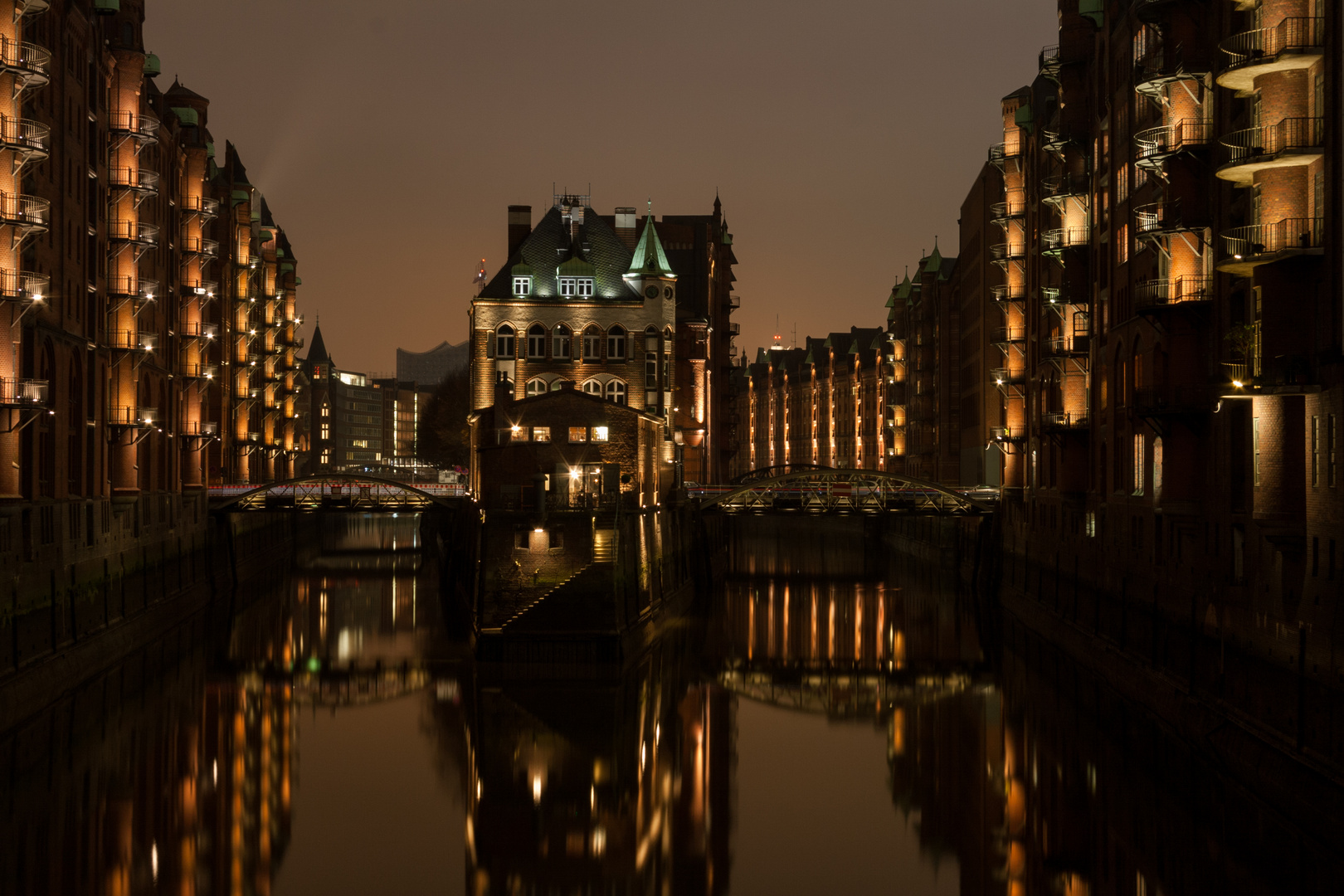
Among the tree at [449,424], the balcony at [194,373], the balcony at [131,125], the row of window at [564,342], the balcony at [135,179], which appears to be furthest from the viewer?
the tree at [449,424]

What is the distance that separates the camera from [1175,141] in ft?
117

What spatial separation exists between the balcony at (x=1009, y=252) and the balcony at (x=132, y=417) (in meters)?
36.3

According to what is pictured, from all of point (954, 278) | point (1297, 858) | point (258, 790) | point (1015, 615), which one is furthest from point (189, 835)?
point (954, 278)

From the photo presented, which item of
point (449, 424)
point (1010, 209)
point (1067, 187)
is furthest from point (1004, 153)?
point (449, 424)

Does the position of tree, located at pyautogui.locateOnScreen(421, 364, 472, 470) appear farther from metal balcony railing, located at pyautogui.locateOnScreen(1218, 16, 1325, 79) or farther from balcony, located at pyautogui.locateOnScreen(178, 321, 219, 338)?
metal balcony railing, located at pyautogui.locateOnScreen(1218, 16, 1325, 79)

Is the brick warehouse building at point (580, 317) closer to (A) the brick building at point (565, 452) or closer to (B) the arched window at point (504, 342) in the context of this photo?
(B) the arched window at point (504, 342)

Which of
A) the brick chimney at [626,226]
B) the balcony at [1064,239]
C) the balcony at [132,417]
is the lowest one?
the balcony at [132,417]

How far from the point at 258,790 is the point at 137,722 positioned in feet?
20.6

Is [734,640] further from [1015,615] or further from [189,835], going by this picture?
[189,835]

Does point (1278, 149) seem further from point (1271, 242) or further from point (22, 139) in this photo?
point (22, 139)

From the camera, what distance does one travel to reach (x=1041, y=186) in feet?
185

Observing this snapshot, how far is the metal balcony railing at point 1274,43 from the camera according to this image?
95.5ft

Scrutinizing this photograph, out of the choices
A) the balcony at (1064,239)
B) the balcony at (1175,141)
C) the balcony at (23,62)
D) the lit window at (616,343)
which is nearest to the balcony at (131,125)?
the balcony at (23,62)

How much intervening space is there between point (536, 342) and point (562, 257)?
4.90 m
